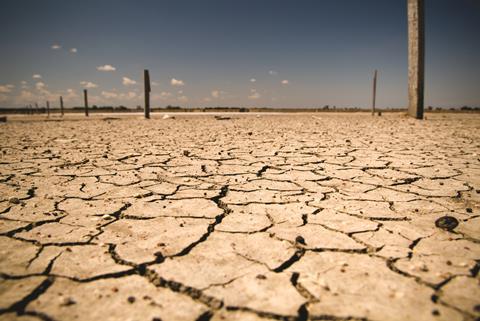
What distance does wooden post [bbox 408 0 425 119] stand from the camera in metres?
6.54

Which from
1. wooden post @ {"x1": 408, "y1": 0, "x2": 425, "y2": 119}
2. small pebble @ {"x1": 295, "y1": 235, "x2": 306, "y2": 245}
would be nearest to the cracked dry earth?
small pebble @ {"x1": 295, "y1": 235, "x2": 306, "y2": 245}

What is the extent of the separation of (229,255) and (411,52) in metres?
7.58

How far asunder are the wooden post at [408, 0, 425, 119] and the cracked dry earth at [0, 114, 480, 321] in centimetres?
510

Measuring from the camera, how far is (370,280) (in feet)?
3.21

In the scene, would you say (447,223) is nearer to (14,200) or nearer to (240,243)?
(240,243)

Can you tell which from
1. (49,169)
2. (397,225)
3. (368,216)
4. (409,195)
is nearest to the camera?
(397,225)

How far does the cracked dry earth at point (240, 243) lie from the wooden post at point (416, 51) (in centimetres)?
510

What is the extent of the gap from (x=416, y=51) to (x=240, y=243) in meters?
7.39

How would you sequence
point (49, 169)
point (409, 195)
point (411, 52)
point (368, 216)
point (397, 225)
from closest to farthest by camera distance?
point (397, 225), point (368, 216), point (409, 195), point (49, 169), point (411, 52)

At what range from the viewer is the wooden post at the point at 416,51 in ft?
21.4

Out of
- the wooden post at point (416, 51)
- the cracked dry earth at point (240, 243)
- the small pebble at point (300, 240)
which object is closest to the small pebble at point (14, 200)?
the cracked dry earth at point (240, 243)

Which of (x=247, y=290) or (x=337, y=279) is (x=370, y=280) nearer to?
(x=337, y=279)

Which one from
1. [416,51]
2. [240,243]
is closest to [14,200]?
[240,243]

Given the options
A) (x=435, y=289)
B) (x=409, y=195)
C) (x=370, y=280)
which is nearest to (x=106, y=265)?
(x=370, y=280)
